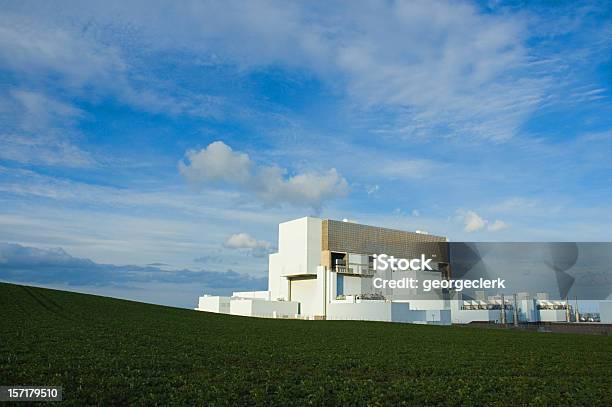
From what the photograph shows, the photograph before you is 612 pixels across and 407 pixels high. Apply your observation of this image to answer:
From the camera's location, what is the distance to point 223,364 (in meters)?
16.0

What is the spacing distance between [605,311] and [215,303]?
5054 cm

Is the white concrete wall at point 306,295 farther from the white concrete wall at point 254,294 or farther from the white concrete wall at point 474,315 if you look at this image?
the white concrete wall at point 474,315

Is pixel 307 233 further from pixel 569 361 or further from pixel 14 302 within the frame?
pixel 569 361

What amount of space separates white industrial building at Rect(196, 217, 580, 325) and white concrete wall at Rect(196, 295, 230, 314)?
2572 mm

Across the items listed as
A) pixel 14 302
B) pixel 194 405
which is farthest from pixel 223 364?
pixel 14 302

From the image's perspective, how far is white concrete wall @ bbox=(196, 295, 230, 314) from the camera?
266ft

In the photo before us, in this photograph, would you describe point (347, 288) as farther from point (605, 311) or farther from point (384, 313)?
point (605, 311)

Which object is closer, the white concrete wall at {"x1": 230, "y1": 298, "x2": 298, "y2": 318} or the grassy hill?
the grassy hill

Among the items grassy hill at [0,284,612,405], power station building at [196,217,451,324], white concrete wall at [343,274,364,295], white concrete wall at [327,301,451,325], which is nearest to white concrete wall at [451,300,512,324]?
power station building at [196,217,451,324]

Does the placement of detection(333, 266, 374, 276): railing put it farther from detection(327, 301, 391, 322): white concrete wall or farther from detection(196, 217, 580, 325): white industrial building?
detection(327, 301, 391, 322): white concrete wall

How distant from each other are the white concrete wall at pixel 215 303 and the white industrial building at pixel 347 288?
257 cm

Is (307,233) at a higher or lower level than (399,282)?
higher

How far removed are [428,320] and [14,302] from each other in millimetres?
44096

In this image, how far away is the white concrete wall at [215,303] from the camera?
80.9m
